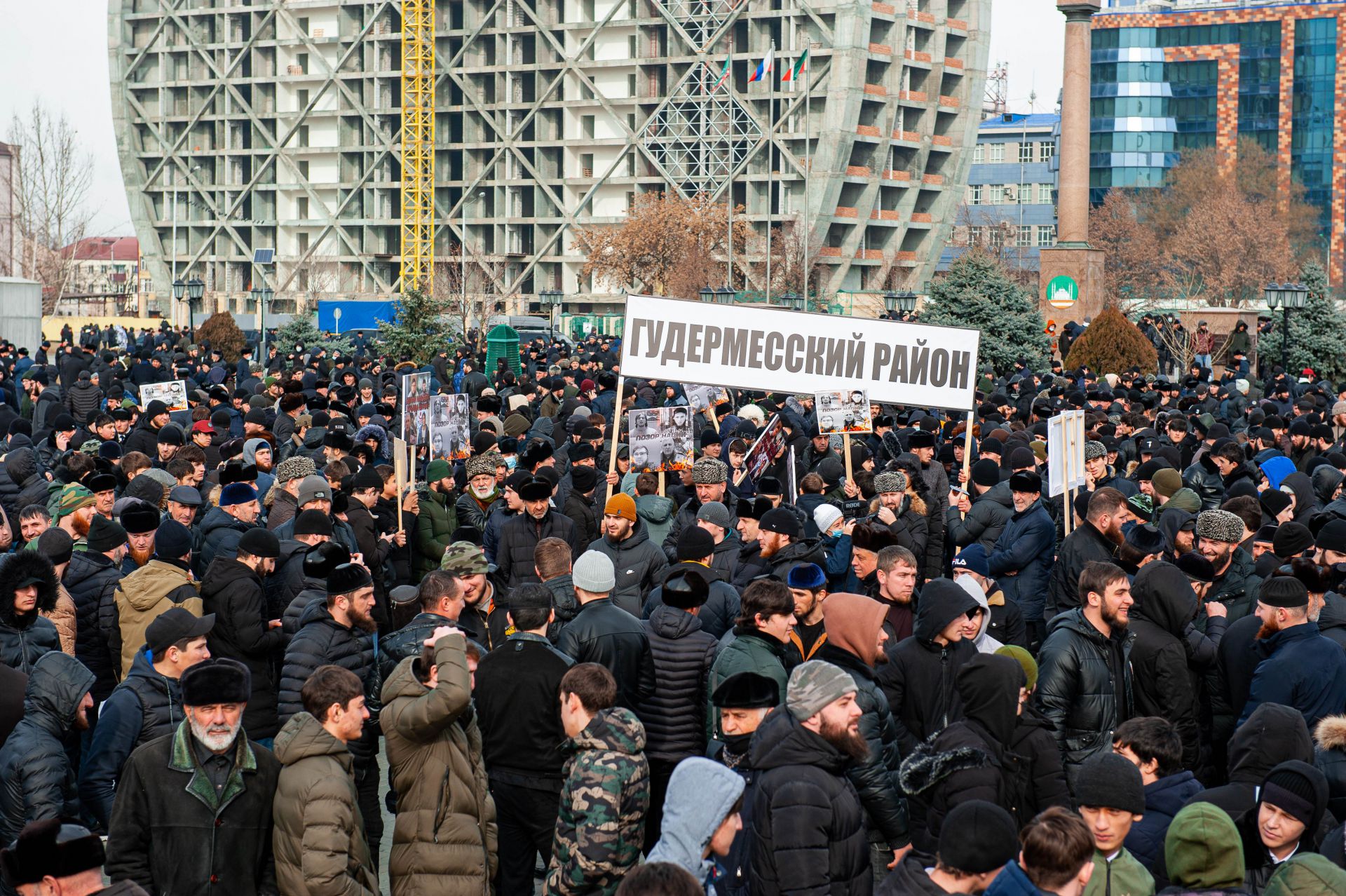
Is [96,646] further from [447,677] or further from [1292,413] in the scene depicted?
[1292,413]

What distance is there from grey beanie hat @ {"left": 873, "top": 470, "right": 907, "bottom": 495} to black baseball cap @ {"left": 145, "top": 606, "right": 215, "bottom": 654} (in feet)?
17.2

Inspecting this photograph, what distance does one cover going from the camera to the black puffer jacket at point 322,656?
6.94 meters

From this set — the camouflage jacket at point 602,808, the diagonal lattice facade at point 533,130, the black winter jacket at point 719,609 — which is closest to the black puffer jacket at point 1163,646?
the black winter jacket at point 719,609

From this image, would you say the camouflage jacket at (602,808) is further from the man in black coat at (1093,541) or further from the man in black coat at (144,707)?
the man in black coat at (1093,541)

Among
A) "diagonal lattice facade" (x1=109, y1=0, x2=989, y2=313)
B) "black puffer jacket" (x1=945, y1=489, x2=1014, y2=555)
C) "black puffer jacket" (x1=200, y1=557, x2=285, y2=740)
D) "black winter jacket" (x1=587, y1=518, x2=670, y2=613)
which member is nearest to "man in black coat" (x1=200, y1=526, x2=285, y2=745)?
"black puffer jacket" (x1=200, y1=557, x2=285, y2=740)

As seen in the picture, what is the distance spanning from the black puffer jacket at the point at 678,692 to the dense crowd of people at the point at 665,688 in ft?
0.05

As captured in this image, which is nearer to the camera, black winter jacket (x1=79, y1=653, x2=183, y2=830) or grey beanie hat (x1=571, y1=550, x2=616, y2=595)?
black winter jacket (x1=79, y1=653, x2=183, y2=830)

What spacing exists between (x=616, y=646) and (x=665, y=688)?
338 mm

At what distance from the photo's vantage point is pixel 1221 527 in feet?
28.1

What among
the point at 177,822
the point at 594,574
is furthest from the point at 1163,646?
the point at 177,822

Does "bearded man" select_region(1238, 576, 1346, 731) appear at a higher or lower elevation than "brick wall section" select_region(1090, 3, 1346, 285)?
lower

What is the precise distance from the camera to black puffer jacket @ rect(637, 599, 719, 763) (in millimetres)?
7414

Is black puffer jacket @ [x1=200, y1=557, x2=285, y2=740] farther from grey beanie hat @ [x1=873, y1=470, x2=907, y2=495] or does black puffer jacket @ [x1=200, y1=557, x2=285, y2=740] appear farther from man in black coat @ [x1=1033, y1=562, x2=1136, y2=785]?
grey beanie hat @ [x1=873, y1=470, x2=907, y2=495]

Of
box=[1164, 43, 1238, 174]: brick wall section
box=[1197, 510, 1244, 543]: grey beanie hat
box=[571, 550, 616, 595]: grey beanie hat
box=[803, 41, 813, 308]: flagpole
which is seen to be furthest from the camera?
box=[1164, 43, 1238, 174]: brick wall section
